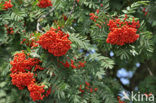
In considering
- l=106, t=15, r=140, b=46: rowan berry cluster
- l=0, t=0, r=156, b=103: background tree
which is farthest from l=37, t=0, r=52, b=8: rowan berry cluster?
l=106, t=15, r=140, b=46: rowan berry cluster

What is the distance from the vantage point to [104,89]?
182 inches

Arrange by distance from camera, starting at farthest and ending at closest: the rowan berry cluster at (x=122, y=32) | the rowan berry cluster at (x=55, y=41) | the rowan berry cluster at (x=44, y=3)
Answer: the rowan berry cluster at (x=44, y=3) → the rowan berry cluster at (x=122, y=32) → the rowan berry cluster at (x=55, y=41)

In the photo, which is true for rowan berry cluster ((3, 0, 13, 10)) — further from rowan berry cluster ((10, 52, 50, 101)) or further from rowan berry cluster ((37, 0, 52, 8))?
rowan berry cluster ((10, 52, 50, 101))

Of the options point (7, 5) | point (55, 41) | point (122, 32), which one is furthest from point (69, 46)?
point (7, 5)

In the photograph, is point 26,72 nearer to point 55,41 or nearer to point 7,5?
point 55,41

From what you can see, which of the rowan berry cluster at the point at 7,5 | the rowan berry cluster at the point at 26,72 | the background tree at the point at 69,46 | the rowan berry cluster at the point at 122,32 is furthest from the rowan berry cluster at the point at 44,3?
the rowan berry cluster at the point at 122,32

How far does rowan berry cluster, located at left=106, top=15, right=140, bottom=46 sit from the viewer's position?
3.11 meters

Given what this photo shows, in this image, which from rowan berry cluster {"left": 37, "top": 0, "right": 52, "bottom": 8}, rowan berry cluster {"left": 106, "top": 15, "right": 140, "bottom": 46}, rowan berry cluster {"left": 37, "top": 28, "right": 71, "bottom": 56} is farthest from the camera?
rowan berry cluster {"left": 37, "top": 0, "right": 52, "bottom": 8}

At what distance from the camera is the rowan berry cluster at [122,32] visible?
3.11m

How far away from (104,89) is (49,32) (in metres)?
2.23

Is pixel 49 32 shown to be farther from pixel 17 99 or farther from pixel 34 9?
pixel 17 99

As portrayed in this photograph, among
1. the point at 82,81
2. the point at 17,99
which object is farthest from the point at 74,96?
the point at 17,99

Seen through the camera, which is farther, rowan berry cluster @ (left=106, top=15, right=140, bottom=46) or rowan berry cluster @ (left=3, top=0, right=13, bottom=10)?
rowan berry cluster @ (left=3, top=0, right=13, bottom=10)

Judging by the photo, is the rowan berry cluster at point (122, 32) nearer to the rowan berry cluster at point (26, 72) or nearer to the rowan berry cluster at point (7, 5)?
the rowan berry cluster at point (26, 72)
